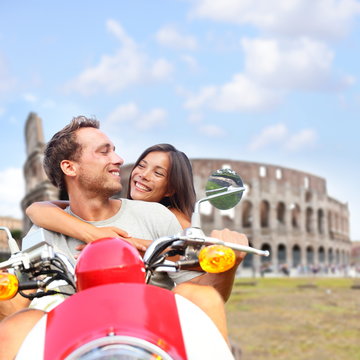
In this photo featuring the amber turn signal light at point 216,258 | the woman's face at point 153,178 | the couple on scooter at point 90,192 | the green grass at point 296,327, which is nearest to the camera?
the amber turn signal light at point 216,258

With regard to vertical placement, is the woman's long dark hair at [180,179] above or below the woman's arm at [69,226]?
above

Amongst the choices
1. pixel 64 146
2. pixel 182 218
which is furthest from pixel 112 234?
pixel 182 218

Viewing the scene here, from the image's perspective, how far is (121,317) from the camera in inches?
48.9

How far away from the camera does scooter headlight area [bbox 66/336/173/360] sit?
Answer: 47.1 inches

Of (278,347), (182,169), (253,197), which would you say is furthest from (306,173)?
(182,169)

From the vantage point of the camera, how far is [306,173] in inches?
2162

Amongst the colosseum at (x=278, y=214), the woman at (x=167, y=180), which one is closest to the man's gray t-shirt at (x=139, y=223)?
the woman at (x=167, y=180)

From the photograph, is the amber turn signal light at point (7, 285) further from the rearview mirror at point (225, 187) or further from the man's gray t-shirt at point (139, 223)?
the rearview mirror at point (225, 187)

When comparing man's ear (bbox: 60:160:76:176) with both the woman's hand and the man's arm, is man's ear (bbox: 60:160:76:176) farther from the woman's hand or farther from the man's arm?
the man's arm

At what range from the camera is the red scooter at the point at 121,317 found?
3.96 ft

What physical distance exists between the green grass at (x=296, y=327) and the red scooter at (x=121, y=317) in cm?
701

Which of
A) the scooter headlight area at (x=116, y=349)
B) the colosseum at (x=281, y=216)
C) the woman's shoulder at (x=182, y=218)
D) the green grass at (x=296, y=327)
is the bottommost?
the green grass at (x=296, y=327)

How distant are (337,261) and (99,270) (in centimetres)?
6010

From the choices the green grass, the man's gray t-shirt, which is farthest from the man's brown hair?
the green grass
